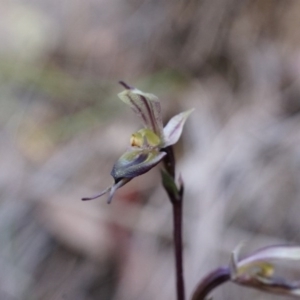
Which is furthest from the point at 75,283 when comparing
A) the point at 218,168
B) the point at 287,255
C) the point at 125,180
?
the point at 125,180

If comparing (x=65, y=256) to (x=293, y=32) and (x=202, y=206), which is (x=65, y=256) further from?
(x=293, y=32)

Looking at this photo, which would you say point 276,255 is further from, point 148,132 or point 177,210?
point 148,132

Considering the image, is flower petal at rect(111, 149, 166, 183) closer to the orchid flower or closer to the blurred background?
the orchid flower

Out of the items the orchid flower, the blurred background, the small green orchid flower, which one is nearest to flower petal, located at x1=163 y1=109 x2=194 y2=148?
the small green orchid flower

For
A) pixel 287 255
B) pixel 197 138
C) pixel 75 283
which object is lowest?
pixel 75 283

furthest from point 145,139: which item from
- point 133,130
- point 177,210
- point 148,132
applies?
point 133,130

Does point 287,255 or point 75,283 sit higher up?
point 287,255
